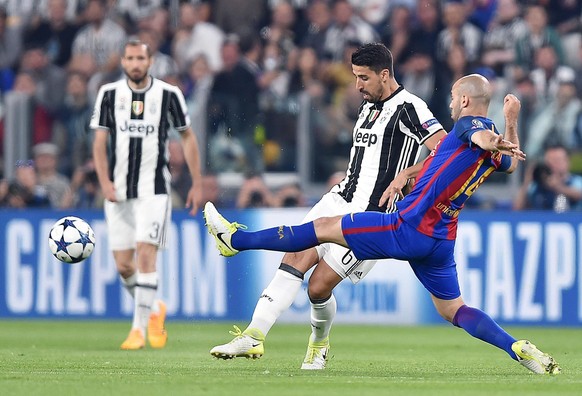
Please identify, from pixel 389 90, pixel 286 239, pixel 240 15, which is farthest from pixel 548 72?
pixel 286 239

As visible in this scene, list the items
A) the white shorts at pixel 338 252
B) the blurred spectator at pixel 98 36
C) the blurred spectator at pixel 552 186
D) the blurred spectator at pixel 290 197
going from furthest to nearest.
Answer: the blurred spectator at pixel 98 36 → the blurred spectator at pixel 290 197 → the blurred spectator at pixel 552 186 → the white shorts at pixel 338 252

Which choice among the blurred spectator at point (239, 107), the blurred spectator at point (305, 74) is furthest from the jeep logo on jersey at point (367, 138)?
the blurred spectator at point (305, 74)

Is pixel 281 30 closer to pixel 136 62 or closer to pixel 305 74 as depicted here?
pixel 305 74

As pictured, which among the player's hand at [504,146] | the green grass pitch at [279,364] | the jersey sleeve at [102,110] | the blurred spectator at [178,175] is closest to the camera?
the green grass pitch at [279,364]

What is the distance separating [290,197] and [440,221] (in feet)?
23.2

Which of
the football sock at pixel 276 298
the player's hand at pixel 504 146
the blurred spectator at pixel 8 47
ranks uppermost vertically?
the blurred spectator at pixel 8 47

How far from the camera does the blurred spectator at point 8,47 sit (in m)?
17.4

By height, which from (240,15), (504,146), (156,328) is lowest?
(156,328)

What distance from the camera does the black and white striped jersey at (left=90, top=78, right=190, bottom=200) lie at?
36.9 feet

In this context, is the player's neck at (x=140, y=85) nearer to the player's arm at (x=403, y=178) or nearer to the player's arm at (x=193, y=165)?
the player's arm at (x=193, y=165)

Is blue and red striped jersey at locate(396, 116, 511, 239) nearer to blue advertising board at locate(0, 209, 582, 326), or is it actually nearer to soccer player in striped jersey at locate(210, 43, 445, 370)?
soccer player in striped jersey at locate(210, 43, 445, 370)

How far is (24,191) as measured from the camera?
1545 cm

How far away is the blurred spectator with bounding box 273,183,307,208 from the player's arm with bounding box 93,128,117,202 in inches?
153

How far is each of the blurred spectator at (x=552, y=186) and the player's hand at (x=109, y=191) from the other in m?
5.26
